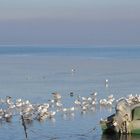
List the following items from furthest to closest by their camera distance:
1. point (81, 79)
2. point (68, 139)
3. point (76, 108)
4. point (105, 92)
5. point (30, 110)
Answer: point (81, 79) → point (105, 92) → point (76, 108) → point (30, 110) → point (68, 139)

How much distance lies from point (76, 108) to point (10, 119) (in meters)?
4.11

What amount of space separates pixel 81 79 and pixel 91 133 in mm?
24345

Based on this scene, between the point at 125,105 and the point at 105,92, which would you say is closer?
the point at 125,105

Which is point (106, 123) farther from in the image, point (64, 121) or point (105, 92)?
point (105, 92)

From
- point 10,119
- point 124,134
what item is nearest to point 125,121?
point 124,134

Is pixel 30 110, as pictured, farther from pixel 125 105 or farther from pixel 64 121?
pixel 125 105

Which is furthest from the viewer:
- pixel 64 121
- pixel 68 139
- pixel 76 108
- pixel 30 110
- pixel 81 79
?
pixel 81 79

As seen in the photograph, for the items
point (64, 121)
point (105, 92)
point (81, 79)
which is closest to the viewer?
point (64, 121)

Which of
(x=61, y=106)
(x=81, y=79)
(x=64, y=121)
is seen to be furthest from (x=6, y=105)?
(x=81, y=79)

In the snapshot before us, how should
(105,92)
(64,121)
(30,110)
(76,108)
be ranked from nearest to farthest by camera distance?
(64,121), (30,110), (76,108), (105,92)

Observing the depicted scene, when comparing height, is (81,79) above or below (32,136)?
above

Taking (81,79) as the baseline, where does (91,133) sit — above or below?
below

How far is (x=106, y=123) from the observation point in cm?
2270

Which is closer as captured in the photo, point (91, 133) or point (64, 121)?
point (91, 133)
